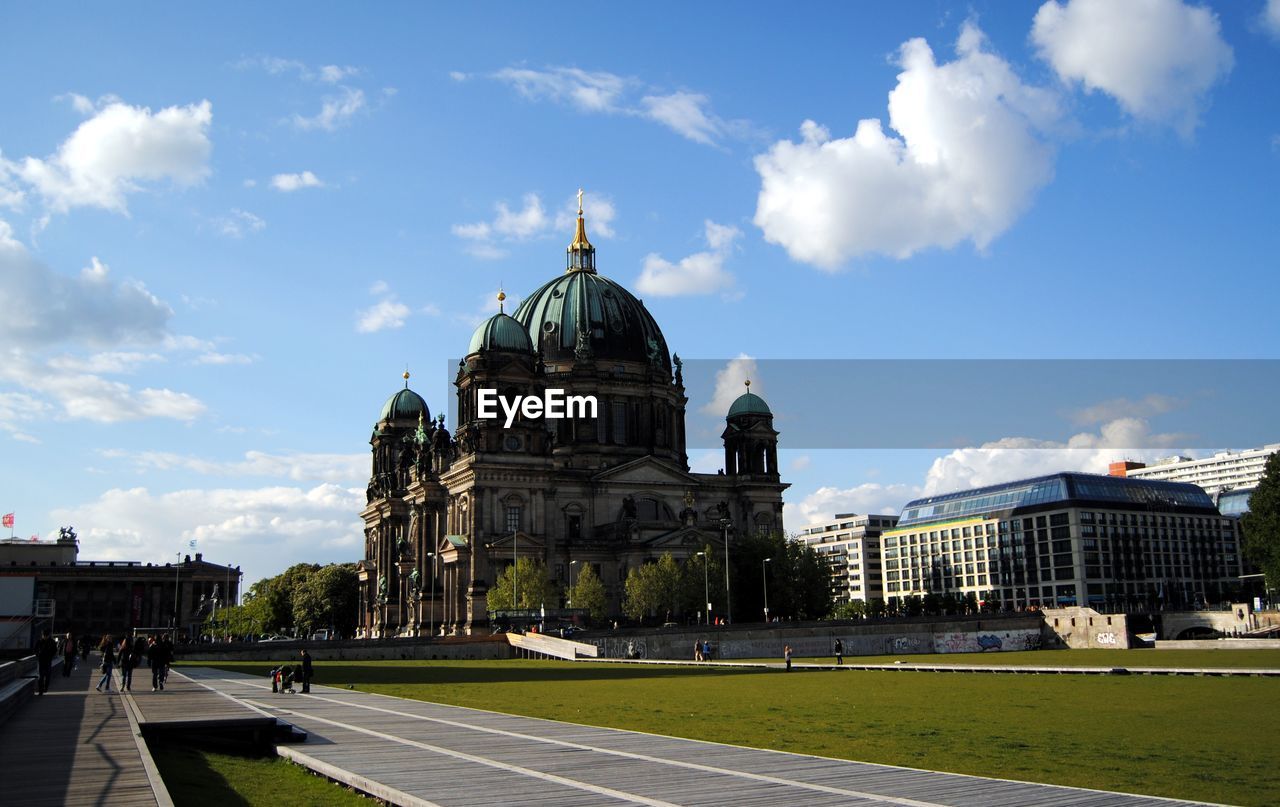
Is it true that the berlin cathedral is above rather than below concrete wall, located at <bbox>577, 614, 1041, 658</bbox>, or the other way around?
above

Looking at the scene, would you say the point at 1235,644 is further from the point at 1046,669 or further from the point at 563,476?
the point at 563,476

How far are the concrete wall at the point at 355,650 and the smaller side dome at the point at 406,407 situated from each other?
74.0 meters

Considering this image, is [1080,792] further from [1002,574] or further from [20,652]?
[1002,574]

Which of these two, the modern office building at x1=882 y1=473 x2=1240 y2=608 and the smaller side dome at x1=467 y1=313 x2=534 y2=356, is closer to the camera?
the smaller side dome at x1=467 y1=313 x2=534 y2=356

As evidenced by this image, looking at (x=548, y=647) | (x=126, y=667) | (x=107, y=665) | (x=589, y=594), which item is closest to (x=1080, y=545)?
(x=589, y=594)

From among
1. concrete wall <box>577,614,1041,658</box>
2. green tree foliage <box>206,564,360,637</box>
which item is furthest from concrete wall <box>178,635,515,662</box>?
green tree foliage <box>206,564,360,637</box>

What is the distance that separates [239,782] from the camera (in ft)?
70.7

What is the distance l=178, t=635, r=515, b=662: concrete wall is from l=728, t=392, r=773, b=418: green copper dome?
57.4 m

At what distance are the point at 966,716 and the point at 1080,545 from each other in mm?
138396

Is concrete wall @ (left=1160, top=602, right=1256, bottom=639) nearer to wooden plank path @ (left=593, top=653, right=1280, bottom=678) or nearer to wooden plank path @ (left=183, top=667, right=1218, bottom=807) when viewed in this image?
wooden plank path @ (left=593, top=653, right=1280, bottom=678)

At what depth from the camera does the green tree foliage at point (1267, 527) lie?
99938mm

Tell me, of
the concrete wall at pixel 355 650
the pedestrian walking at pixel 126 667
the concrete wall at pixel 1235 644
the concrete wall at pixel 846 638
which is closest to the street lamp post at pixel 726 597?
the concrete wall at pixel 846 638

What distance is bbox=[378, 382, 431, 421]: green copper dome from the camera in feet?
507

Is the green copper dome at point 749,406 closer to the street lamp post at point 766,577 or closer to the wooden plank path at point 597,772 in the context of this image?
the street lamp post at point 766,577
